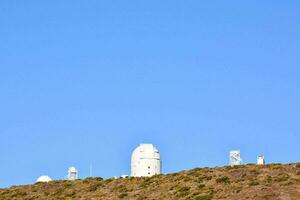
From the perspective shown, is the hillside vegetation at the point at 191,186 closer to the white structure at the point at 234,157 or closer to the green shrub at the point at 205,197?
the green shrub at the point at 205,197

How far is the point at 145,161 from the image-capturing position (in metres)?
93.1

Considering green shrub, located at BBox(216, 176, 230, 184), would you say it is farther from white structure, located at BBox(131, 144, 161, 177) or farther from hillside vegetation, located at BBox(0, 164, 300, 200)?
white structure, located at BBox(131, 144, 161, 177)

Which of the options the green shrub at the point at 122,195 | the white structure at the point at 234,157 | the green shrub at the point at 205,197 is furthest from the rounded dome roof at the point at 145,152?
the green shrub at the point at 205,197

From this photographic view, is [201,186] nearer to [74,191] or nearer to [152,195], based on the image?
[152,195]

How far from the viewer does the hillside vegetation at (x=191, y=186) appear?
202 ft

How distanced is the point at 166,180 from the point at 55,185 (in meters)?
13.2

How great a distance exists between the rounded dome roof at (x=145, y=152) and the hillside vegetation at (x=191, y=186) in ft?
49.5

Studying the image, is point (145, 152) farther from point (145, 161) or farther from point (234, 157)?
point (234, 157)

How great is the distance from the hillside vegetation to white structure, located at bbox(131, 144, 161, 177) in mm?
14677

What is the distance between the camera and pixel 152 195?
66812 mm

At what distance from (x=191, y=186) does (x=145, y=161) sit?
2575 cm

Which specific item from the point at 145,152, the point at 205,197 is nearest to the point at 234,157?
the point at 145,152

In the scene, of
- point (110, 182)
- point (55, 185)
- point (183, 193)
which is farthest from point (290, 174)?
point (55, 185)

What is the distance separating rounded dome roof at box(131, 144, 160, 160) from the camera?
93188mm
